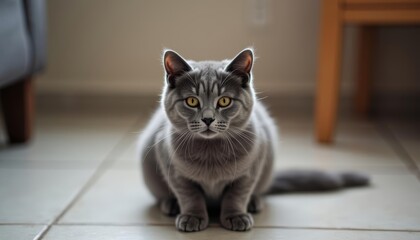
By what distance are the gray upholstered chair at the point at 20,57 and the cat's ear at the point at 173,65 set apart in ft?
2.04

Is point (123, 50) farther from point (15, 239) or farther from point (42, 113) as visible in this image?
point (15, 239)

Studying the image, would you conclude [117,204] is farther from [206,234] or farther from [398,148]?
[398,148]

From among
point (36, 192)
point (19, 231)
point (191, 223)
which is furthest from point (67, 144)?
point (191, 223)

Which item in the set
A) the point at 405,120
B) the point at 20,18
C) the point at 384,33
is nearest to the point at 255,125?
the point at 20,18

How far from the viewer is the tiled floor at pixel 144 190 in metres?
1.27

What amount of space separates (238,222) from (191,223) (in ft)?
0.35

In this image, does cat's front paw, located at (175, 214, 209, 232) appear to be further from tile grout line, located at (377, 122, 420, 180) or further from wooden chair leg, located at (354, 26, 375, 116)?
wooden chair leg, located at (354, 26, 375, 116)

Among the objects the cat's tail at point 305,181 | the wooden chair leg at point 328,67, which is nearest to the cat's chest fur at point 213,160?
the cat's tail at point 305,181

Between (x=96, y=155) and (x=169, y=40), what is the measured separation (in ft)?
2.68

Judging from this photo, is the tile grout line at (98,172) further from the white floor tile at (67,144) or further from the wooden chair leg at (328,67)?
the wooden chair leg at (328,67)

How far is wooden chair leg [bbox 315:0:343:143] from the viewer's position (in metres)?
1.89

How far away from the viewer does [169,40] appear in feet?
8.21

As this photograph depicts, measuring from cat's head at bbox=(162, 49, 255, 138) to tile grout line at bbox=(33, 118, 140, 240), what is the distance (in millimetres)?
383

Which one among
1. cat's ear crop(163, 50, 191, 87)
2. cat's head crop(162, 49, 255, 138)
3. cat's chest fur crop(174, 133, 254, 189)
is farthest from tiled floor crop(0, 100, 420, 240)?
cat's ear crop(163, 50, 191, 87)
